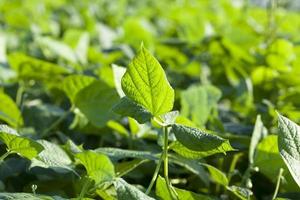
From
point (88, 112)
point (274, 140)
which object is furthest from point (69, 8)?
point (274, 140)

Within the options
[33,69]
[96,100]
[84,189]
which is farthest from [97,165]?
[33,69]

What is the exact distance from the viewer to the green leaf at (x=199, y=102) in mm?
1082

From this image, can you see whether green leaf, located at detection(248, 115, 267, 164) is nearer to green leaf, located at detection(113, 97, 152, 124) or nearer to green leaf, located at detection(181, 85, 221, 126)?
green leaf, located at detection(181, 85, 221, 126)

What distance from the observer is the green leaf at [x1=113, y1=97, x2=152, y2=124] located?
2.41ft

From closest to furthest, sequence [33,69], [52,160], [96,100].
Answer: [52,160]
[96,100]
[33,69]

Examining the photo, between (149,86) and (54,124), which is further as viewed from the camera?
(54,124)

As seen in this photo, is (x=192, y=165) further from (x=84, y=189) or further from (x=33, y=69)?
(x=33, y=69)

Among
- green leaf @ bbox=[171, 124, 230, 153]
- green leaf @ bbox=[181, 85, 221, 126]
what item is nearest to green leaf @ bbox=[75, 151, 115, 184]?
green leaf @ bbox=[171, 124, 230, 153]

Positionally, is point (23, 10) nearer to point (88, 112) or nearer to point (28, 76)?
point (28, 76)

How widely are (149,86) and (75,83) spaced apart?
337mm

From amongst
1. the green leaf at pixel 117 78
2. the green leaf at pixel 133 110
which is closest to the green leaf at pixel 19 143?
the green leaf at pixel 133 110

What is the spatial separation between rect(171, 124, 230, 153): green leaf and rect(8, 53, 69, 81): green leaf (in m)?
0.55

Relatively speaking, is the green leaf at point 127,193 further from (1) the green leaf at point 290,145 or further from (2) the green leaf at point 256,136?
(2) the green leaf at point 256,136

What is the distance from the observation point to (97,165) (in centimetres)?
77
